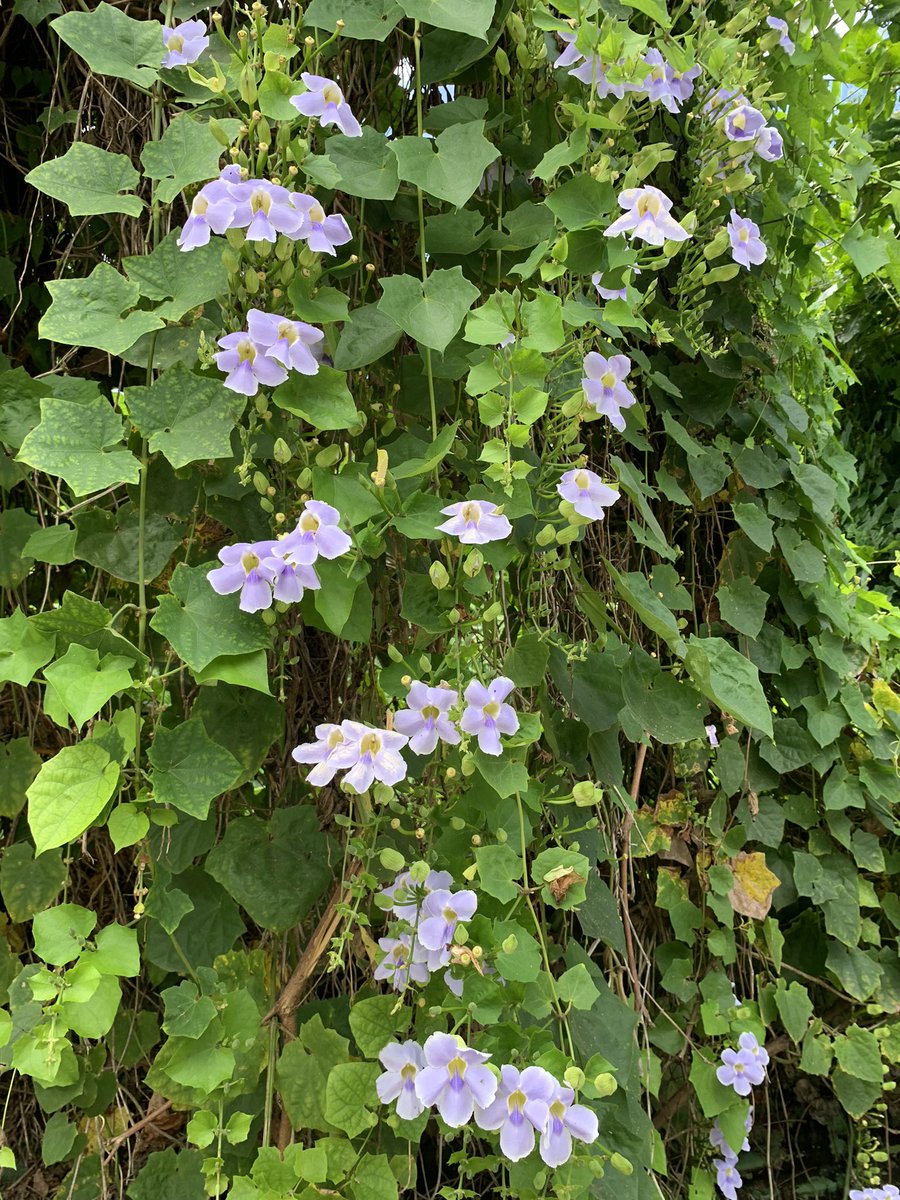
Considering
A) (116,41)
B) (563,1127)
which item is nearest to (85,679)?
(563,1127)

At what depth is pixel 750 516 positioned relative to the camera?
163 cm

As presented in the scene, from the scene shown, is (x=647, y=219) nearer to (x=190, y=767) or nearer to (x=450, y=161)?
(x=450, y=161)

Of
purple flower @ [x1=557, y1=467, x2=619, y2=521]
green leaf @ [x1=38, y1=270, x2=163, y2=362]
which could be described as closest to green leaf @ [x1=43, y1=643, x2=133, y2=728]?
green leaf @ [x1=38, y1=270, x2=163, y2=362]

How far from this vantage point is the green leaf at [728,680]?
1208 mm

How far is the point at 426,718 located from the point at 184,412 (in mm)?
384

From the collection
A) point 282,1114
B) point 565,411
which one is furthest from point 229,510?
point 282,1114

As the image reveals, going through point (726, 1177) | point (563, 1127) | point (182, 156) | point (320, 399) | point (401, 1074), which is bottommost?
point (726, 1177)

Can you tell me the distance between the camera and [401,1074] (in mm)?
884

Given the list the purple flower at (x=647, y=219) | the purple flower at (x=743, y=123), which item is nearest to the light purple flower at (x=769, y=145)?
the purple flower at (x=743, y=123)

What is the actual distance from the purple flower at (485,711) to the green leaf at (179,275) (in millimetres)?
380

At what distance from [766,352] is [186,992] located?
144 centimetres

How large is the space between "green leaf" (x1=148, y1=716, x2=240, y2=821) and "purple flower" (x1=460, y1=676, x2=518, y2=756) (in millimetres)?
235

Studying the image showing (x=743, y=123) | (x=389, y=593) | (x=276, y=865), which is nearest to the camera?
(x=276, y=865)

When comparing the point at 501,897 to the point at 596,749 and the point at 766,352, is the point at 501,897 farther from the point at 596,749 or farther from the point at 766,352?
the point at 766,352
